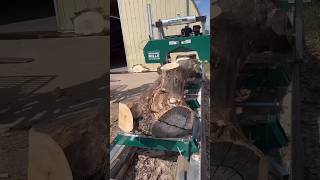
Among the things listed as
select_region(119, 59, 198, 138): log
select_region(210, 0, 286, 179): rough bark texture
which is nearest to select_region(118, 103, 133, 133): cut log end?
select_region(119, 59, 198, 138): log

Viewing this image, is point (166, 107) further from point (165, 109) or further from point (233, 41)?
point (233, 41)

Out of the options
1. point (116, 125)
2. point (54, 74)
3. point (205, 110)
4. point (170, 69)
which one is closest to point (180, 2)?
point (170, 69)

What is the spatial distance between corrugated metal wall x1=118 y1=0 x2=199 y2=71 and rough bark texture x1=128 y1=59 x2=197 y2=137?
0.43 m

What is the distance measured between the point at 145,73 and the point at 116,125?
1259 millimetres

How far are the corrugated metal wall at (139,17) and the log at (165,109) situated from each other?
425mm

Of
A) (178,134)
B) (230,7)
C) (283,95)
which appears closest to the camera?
(230,7)

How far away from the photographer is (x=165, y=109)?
12.8ft

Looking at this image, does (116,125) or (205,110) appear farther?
(116,125)

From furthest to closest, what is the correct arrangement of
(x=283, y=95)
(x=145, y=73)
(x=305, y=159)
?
(x=145, y=73) → (x=305, y=159) → (x=283, y=95)

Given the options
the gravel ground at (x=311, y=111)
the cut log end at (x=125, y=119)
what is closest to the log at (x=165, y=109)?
the cut log end at (x=125, y=119)

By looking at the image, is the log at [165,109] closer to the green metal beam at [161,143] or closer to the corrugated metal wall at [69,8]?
the green metal beam at [161,143]

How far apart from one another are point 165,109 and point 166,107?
52 mm

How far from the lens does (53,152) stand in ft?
4.91

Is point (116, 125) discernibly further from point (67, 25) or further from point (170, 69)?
point (67, 25)
